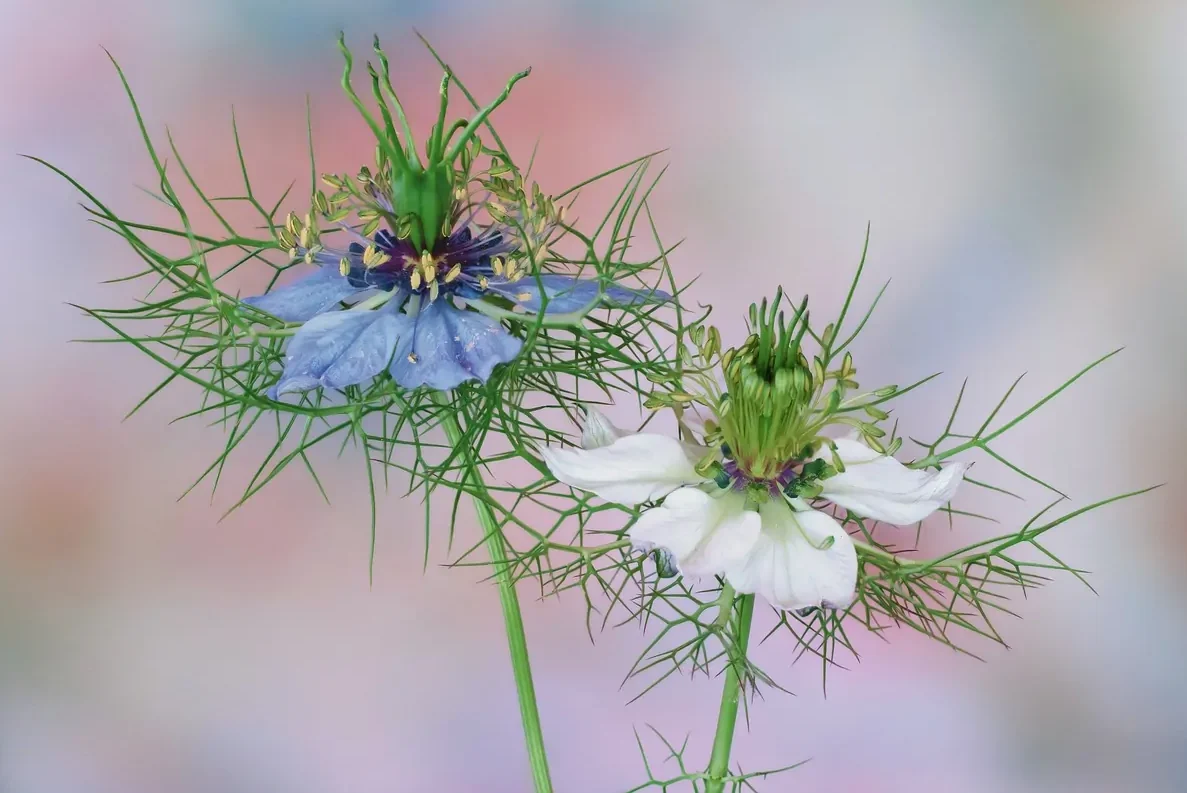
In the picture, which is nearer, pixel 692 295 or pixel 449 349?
pixel 449 349

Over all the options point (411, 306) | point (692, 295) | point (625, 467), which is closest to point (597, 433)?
point (625, 467)

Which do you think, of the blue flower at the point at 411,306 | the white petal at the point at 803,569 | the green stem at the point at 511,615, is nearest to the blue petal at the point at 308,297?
the blue flower at the point at 411,306

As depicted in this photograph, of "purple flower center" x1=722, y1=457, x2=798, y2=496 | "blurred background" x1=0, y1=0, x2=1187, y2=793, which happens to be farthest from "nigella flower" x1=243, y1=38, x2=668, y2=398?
"blurred background" x1=0, y1=0, x2=1187, y2=793

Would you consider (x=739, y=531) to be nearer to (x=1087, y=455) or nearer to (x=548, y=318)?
(x=548, y=318)

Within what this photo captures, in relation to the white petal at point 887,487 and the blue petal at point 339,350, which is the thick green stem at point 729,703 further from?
the blue petal at point 339,350

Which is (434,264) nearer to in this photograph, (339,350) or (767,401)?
(339,350)

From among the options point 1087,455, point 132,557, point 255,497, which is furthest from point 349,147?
point 1087,455
